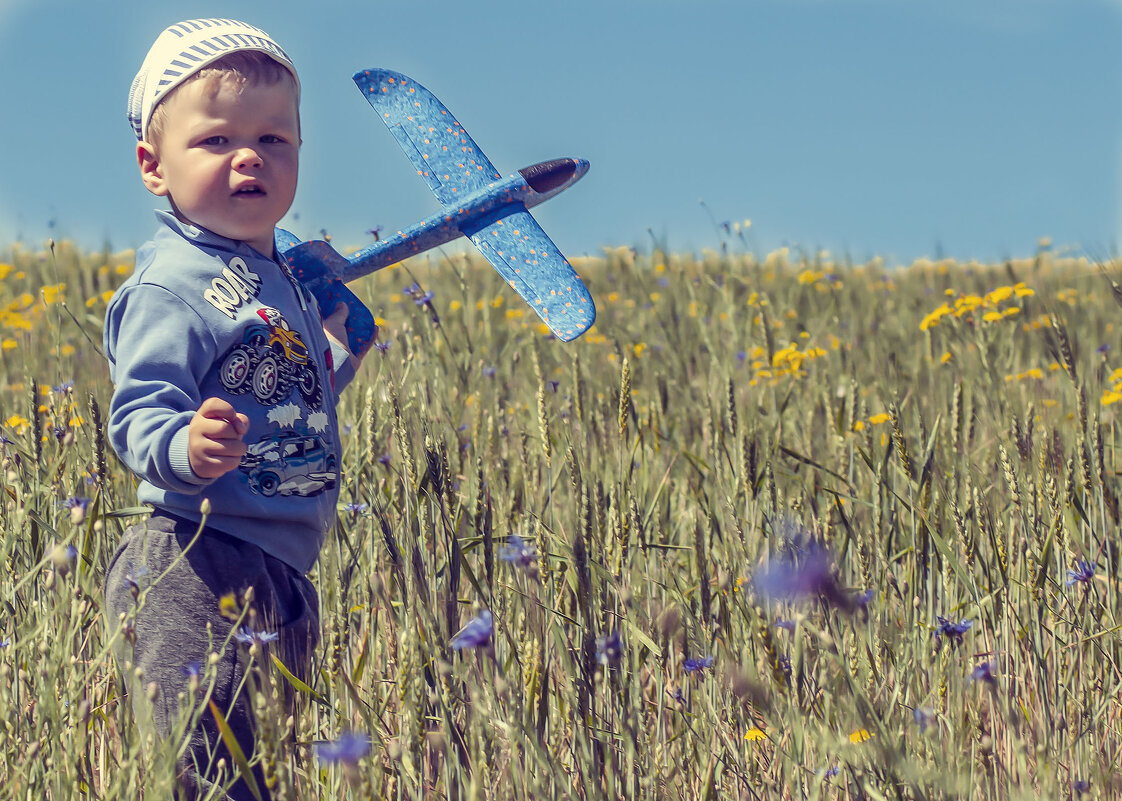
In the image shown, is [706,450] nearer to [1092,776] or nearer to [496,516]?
[496,516]

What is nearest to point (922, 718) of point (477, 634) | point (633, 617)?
point (633, 617)

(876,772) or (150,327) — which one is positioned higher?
(150,327)

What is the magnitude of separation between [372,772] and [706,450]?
2.25 meters

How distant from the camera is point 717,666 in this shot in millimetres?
1870

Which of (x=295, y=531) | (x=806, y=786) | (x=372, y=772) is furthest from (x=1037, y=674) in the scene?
(x=295, y=531)

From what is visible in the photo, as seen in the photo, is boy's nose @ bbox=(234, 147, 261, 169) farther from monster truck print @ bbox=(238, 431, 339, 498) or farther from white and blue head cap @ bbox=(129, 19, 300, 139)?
monster truck print @ bbox=(238, 431, 339, 498)

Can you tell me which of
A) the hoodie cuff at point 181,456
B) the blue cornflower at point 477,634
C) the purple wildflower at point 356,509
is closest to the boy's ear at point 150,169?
the hoodie cuff at point 181,456

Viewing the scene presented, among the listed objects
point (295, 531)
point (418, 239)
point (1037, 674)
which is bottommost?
point (1037, 674)

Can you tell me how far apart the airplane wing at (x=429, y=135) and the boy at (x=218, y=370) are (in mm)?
400

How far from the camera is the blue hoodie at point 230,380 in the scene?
5.61 ft

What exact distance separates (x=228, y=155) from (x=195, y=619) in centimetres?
76

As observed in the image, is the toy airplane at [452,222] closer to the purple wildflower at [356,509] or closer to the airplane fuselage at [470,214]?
the airplane fuselage at [470,214]

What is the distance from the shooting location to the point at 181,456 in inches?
62.8

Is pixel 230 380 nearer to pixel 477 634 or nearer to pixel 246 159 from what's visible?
pixel 246 159
